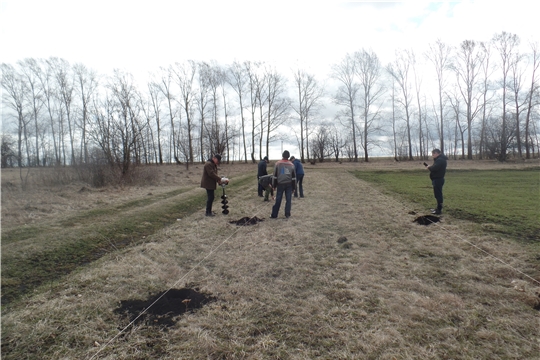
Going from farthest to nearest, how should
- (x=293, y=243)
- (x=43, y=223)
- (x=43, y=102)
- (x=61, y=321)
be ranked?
(x=43, y=102) < (x=43, y=223) < (x=293, y=243) < (x=61, y=321)

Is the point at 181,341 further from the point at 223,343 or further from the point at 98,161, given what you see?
the point at 98,161

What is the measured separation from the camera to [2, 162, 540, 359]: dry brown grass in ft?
10.00

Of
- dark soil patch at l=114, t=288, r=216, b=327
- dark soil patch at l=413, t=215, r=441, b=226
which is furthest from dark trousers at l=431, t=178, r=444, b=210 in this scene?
dark soil patch at l=114, t=288, r=216, b=327

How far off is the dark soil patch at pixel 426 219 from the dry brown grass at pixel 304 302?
103 cm

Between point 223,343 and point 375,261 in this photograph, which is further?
point 375,261

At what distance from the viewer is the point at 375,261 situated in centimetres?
536

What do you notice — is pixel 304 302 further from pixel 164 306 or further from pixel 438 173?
pixel 438 173

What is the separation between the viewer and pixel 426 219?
27.4 ft

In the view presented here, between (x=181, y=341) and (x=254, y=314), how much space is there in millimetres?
878

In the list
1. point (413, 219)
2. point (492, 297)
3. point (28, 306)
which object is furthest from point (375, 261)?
point (28, 306)

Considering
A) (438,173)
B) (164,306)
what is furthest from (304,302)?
(438,173)

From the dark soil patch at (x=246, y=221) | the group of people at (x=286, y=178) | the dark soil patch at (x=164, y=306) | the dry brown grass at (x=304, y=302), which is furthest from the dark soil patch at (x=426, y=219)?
the dark soil patch at (x=164, y=306)

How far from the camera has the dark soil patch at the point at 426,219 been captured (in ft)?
26.7

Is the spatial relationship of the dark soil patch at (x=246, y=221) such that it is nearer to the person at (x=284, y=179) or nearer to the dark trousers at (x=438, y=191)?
the person at (x=284, y=179)
